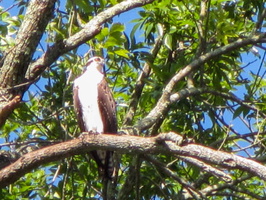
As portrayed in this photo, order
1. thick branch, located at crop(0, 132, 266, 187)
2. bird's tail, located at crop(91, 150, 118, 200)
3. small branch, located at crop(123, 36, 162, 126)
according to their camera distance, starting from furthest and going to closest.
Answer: small branch, located at crop(123, 36, 162, 126) → bird's tail, located at crop(91, 150, 118, 200) → thick branch, located at crop(0, 132, 266, 187)

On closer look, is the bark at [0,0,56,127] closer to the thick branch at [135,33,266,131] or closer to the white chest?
the thick branch at [135,33,266,131]

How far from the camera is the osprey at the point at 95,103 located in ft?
21.7

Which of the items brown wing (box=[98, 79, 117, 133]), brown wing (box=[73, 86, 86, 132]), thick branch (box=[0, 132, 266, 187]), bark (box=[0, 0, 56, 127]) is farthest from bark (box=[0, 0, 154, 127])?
brown wing (box=[73, 86, 86, 132])

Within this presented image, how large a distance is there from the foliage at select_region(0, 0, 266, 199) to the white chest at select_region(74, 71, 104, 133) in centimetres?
19

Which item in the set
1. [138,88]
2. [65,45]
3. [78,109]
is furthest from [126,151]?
[138,88]

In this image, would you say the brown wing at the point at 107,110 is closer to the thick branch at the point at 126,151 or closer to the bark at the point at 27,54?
the bark at the point at 27,54

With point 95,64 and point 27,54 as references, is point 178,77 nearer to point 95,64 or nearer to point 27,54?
point 95,64

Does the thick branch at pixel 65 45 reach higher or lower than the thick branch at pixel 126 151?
higher

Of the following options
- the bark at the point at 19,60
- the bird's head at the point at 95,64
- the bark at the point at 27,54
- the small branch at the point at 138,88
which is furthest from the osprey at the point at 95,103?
the bark at the point at 19,60

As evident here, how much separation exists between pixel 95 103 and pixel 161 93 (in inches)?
25.4

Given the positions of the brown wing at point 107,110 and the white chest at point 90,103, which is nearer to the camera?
the brown wing at point 107,110

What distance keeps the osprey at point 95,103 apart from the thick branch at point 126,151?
5.51 feet

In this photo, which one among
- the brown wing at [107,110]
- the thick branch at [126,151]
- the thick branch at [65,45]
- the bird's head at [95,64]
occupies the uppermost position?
the bird's head at [95,64]

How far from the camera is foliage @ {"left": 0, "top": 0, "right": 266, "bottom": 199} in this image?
654 cm
